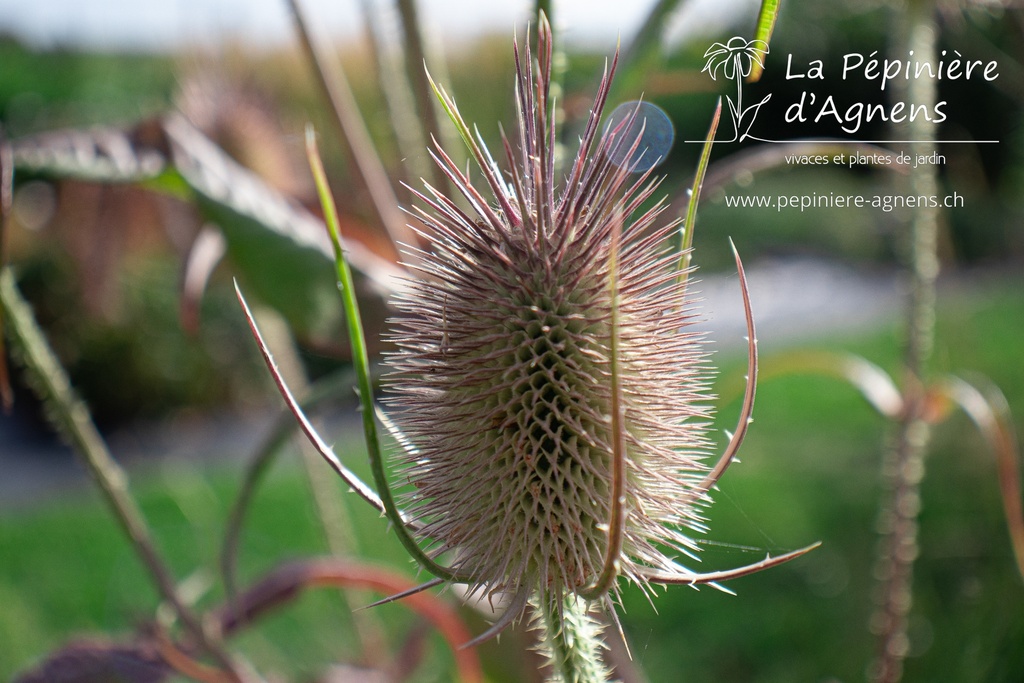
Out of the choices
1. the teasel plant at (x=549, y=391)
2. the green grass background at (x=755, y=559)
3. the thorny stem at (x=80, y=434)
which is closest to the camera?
the teasel plant at (x=549, y=391)

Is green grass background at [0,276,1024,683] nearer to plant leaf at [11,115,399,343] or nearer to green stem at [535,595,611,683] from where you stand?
green stem at [535,595,611,683]

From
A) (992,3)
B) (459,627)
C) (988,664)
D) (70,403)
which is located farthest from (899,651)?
(70,403)

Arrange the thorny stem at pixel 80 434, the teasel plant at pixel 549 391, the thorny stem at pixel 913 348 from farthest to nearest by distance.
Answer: the thorny stem at pixel 913 348 < the thorny stem at pixel 80 434 < the teasel plant at pixel 549 391

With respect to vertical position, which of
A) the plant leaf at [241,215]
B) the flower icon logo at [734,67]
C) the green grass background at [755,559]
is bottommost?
the green grass background at [755,559]

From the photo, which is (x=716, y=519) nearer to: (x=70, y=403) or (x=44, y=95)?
(x=70, y=403)

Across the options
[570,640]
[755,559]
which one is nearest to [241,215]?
[570,640]

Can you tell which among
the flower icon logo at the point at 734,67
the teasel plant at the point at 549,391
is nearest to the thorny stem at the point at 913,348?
the flower icon logo at the point at 734,67

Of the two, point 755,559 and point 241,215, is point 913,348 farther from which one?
point 755,559

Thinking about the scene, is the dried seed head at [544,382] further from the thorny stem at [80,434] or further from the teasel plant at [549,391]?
the thorny stem at [80,434]
